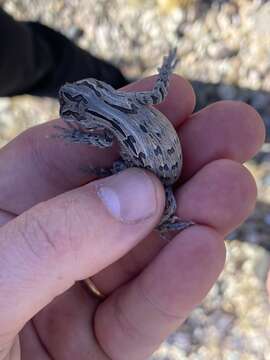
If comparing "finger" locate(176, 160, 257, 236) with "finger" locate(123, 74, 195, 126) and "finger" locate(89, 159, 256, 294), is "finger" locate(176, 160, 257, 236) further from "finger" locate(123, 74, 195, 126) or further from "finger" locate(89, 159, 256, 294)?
"finger" locate(123, 74, 195, 126)

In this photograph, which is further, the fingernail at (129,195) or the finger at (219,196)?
the finger at (219,196)

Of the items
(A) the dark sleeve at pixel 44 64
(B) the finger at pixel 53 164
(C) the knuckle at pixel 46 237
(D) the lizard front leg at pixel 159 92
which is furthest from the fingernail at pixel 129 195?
(A) the dark sleeve at pixel 44 64

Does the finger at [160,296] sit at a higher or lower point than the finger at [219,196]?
lower

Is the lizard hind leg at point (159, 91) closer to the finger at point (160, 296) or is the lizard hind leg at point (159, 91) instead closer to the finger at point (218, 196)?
the finger at point (218, 196)

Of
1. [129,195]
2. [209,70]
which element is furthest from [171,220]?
[209,70]

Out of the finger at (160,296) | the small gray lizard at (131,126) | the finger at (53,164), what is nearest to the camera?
the finger at (160,296)

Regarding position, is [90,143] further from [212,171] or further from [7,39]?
[7,39]

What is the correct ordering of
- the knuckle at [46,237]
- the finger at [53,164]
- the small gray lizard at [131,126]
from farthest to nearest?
the finger at [53,164] → the small gray lizard at [131,126] → the knuckle at [46,237]

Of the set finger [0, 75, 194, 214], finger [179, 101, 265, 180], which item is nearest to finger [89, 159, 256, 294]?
finger [179, 101, 265, 180]
